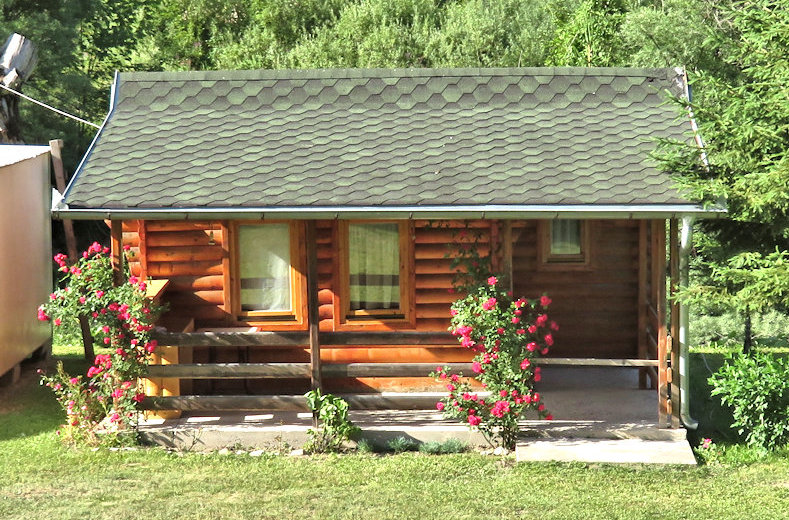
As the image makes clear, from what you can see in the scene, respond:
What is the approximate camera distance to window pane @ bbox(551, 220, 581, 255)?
44.9 ft

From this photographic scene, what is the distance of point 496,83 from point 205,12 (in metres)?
24.2

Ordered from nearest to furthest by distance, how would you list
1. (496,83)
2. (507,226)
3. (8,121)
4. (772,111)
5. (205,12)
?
(772,111) < (507,226) < (496,83) < (8,121) < (205,12)

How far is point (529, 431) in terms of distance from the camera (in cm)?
1107

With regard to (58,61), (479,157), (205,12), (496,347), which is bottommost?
(496,347)

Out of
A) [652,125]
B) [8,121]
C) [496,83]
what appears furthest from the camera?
[8,121]

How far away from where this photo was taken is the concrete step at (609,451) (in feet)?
34.0

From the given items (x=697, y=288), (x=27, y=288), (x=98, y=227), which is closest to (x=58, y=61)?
(x=98, y=227)

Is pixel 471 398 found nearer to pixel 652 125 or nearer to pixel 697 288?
pixel 697 288

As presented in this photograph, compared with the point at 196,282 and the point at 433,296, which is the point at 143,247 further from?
the point at 433,296

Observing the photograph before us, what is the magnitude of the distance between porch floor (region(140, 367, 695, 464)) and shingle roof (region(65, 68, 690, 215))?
2.40 m

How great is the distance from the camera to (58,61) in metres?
23.4

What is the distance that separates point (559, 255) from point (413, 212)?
396cm

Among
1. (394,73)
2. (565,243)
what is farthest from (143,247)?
(565,243)

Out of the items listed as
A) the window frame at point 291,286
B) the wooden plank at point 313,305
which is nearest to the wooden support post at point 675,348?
the wooden plank at point 313,305
